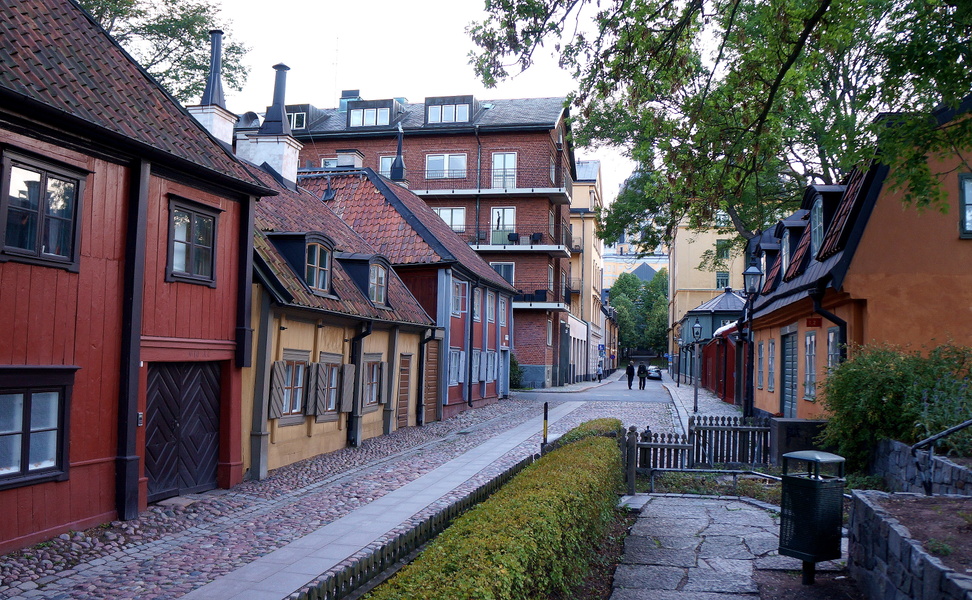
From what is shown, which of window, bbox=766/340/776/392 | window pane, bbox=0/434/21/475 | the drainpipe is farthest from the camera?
window, bbox=766/340/776/392

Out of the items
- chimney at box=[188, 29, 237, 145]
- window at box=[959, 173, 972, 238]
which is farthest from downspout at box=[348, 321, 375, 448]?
window at box=[959, 173, 972, 238]

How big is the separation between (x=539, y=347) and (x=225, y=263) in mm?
33535

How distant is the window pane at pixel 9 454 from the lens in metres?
8.66

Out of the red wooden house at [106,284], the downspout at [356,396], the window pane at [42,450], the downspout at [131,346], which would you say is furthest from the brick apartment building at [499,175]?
the window pane at [42,450]

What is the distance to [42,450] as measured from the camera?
922 cm

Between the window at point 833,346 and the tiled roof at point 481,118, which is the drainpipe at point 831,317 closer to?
the window at point 833,346

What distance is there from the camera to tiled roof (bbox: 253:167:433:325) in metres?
15.1

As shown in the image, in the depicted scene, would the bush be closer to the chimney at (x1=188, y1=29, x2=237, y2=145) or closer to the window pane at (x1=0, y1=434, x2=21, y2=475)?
the window pane at (x1=0, y1=434, x2=21, y2=475)

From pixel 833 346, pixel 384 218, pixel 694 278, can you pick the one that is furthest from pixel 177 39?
pixel 694 278

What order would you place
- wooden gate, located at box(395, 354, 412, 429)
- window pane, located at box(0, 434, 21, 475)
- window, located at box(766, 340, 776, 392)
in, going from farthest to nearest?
window, located at box(766, 340, 776, 392)
wooden gate, located at box(395, 354, 412, 429)
window pane, located at box(0, 434, 21, 475)

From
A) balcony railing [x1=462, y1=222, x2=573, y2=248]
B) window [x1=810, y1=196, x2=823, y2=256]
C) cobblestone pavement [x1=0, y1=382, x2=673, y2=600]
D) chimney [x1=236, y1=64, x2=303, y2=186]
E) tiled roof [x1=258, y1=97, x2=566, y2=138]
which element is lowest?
cobblestone pavement [x1=0, y1=382, x2=673, y2=600]

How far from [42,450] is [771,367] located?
2034cm

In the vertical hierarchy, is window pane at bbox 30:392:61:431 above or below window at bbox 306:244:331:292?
below

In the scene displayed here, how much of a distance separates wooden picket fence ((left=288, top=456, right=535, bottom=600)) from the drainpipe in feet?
31.2
